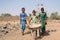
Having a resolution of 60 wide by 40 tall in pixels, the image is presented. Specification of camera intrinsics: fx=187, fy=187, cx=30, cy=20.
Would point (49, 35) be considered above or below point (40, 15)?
below

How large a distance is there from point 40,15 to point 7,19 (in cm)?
2939

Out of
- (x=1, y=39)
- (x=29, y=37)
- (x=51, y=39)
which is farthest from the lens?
(x=1, y=39)

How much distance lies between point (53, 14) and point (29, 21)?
30.8 metres

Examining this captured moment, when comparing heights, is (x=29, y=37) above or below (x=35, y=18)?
below

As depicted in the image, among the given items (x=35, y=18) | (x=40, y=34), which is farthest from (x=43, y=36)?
(x=35, y=18)

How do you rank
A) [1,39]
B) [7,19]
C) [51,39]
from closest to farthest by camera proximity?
[51,39], [1,39], [7,19]

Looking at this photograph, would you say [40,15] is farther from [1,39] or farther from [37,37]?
[1,39]

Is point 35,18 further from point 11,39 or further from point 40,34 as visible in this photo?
point 11,39

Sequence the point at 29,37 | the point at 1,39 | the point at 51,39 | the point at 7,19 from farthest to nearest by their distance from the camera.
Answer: the point at 7,19, the point at 1,39, the point at 29,37, the point at 51,39

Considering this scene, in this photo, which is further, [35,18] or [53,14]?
[53,14]

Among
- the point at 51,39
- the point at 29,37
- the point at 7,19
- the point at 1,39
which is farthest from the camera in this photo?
the point at 7,19

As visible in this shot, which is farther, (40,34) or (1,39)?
(1,39)

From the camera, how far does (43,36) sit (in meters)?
11.3

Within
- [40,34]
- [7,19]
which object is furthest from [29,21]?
[7,19]
